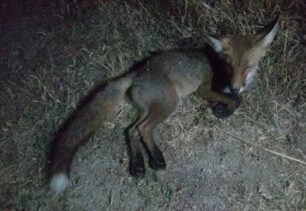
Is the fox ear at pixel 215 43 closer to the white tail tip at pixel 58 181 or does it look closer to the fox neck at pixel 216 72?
the fox neck at pixel 216 72

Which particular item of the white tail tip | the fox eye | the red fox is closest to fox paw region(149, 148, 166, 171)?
the red fox

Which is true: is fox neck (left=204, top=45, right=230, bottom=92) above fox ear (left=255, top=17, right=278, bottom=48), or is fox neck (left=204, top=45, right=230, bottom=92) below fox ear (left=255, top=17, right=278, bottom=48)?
below

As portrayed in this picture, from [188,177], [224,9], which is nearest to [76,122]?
[188,177]

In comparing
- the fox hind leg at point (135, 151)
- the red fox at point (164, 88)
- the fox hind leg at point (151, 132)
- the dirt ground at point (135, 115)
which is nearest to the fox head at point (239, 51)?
the red fox at point (164, 88)

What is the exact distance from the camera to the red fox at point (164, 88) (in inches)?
136

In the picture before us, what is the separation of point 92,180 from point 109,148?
296 mm

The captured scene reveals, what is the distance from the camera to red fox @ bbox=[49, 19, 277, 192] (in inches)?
136

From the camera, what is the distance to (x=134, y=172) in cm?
343

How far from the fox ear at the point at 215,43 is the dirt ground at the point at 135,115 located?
50 cm

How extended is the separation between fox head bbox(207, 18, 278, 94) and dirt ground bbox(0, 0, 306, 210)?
348mm

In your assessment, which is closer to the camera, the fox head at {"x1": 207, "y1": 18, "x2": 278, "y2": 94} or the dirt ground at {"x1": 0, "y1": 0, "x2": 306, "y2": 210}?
the dirt ground at {"x1": 0, "y1": 0, "x2": 306, "y2": 210}

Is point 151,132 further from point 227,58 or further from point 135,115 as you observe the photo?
point 227,58

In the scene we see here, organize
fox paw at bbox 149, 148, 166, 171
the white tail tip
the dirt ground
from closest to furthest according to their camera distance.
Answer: the white tail tip, the dirt ground, fox paw at bbox 149, 148, 166, 171

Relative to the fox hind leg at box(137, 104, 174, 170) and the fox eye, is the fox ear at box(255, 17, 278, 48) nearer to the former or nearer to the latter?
the fox eye
